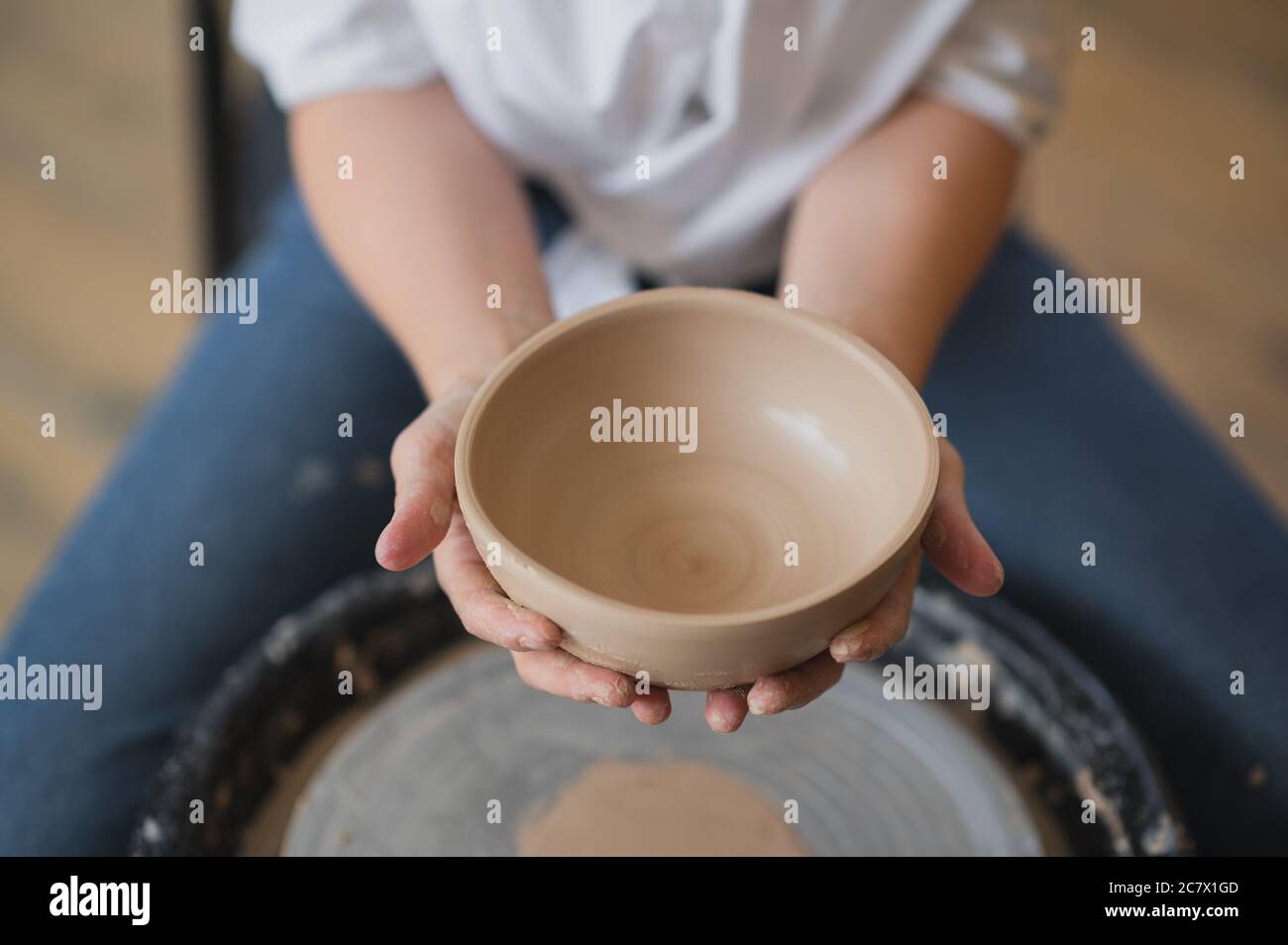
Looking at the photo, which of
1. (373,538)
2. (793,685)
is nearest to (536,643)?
(793,685)

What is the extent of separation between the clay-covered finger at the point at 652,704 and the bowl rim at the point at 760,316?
4 cm

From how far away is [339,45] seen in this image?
88cm

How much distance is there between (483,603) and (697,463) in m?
0.16

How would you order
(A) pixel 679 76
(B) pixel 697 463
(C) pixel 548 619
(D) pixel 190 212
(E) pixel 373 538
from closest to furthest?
1. (C) pixel 548 619
2. (B) pixel 697 463
3. (A) pixel 679 76
4. (E) pixel 373 538
5. (D) pixel 190 212

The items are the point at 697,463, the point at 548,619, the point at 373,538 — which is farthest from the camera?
the point at 373,538

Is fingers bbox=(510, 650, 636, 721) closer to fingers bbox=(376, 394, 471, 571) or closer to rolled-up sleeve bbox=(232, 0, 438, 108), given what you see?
fingers bbox=(376, 394, 471, 571)

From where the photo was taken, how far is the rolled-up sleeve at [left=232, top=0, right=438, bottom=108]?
867 mm

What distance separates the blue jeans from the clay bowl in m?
0.31

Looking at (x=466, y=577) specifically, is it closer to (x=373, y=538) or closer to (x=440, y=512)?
(x=440, y=512)

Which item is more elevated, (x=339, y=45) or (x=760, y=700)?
(x=339, y=45)

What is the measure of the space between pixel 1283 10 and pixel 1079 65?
40cm

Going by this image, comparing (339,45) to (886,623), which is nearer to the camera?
(886,623)

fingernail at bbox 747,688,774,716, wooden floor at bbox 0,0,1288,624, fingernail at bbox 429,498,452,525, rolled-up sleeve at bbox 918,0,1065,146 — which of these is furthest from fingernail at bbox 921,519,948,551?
wooden floor at bbox 0,0,1288,624
